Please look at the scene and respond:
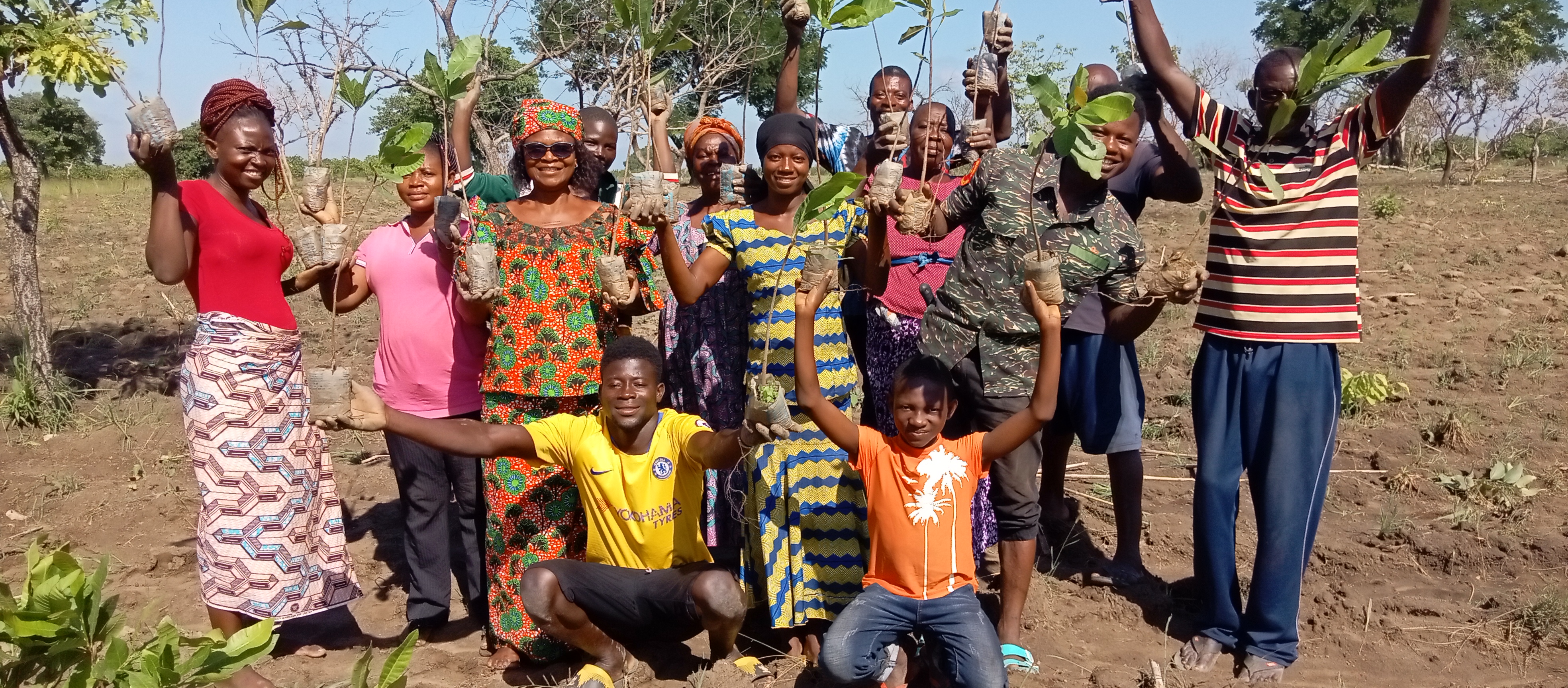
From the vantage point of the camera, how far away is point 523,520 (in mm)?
3438

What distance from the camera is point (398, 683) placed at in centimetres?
199

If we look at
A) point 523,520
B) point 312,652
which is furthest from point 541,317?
point 312,652

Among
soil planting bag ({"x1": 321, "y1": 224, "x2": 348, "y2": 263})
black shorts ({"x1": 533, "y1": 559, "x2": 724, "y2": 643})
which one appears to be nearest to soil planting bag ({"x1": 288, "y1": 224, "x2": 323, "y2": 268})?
soil planting bag ({"x1": 321, "y1": 224, "x2": 348, "y2": 263})

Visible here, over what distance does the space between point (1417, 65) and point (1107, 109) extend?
35.3 inches

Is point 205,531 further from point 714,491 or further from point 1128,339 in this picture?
point 1128,339

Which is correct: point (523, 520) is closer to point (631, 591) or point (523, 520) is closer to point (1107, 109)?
point (631, 591)

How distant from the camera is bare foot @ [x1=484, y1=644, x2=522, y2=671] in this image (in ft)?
11.3

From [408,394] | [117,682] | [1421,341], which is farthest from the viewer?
[1421,341]

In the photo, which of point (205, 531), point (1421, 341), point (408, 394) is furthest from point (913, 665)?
point (1421, 341)

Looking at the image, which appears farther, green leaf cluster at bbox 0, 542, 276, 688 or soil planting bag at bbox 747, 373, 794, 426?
soil planting bag at bbox 747, 373, 794, 426

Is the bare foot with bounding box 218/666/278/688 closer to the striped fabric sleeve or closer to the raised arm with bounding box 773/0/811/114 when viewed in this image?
the raised arm with bounding box 773/0/811/114

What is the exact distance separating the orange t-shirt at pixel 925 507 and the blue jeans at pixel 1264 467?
0.80 m

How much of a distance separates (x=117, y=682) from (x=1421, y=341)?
7.72 m

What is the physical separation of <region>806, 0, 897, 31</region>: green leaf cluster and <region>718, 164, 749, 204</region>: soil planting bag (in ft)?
2.38
